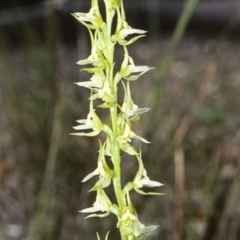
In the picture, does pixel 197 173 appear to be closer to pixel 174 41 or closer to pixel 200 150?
pixel 200 150

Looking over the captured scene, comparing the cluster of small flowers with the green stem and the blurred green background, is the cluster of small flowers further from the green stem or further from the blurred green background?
the blurred green background

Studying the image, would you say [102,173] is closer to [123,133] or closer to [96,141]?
[123,133]

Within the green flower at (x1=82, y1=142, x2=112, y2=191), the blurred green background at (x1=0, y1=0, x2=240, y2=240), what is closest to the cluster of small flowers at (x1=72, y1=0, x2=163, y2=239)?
the green flower at (x1=82, y1=142, x2=112, y2=191)

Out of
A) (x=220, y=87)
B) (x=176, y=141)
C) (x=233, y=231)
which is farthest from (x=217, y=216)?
(x=220, y=87)

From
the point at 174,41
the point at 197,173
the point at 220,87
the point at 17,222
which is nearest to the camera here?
the point at 174,41

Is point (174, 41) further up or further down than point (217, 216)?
further up

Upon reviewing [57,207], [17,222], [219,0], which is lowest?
[17,222]

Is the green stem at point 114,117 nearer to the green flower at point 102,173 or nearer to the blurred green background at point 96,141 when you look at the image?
the green flower at point 102,173

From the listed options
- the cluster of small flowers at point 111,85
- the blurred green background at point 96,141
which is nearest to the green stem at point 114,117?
the cluster of small flowers at point 111,85
